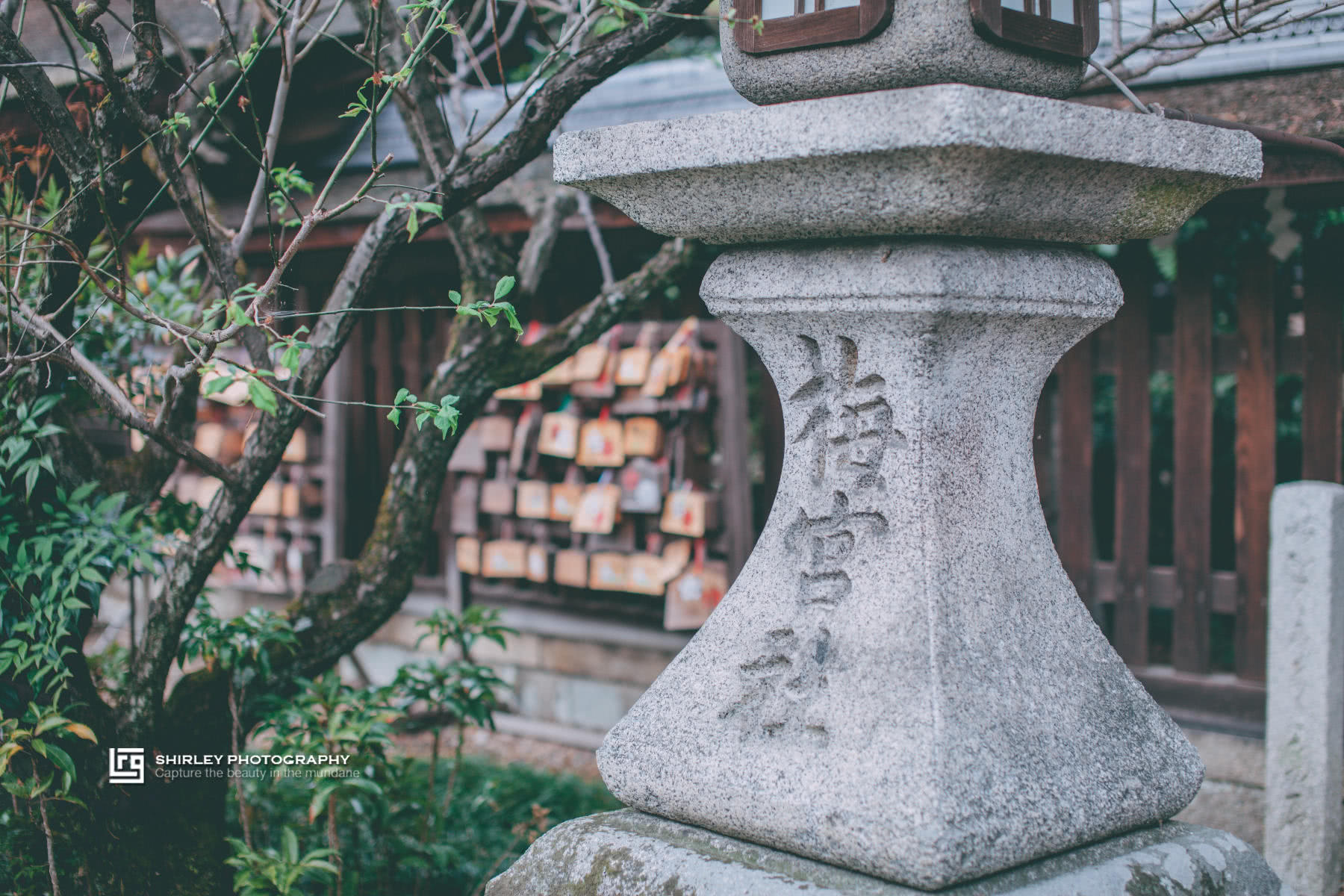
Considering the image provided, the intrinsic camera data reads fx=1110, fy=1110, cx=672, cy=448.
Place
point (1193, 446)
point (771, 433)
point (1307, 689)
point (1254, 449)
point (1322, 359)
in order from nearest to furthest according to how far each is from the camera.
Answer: point (1307, 689) < point (1322, 359) < point (1254, 449) < point (1193, 446) < point (771, 433)

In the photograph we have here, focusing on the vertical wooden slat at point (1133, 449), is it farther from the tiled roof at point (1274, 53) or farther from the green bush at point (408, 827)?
the green bush at point (408, 827)

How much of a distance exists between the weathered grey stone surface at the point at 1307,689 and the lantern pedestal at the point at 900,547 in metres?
1.64

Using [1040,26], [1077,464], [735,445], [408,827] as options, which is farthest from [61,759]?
[1077,464]

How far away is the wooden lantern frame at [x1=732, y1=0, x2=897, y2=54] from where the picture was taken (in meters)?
1.74

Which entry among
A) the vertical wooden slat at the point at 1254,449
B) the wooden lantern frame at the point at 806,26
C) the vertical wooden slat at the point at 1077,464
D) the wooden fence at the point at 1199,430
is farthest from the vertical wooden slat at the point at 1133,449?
the wooden lantern frame at the point at 806,26

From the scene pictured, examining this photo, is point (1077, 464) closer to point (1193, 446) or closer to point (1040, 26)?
point (1193, 446)

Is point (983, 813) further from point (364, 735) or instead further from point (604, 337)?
point (604, 337)

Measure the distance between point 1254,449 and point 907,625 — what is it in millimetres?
3012

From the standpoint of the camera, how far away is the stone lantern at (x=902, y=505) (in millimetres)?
1672

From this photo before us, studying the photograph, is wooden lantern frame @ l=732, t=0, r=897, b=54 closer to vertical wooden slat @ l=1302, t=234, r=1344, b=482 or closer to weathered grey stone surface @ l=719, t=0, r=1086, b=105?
weathered grey stone surface @ l=719, t=0, r=1086, b=105

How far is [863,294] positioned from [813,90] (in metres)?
0.36

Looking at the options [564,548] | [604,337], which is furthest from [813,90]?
[564,548]

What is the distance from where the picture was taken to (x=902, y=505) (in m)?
1.85

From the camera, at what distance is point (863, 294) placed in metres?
1.82
